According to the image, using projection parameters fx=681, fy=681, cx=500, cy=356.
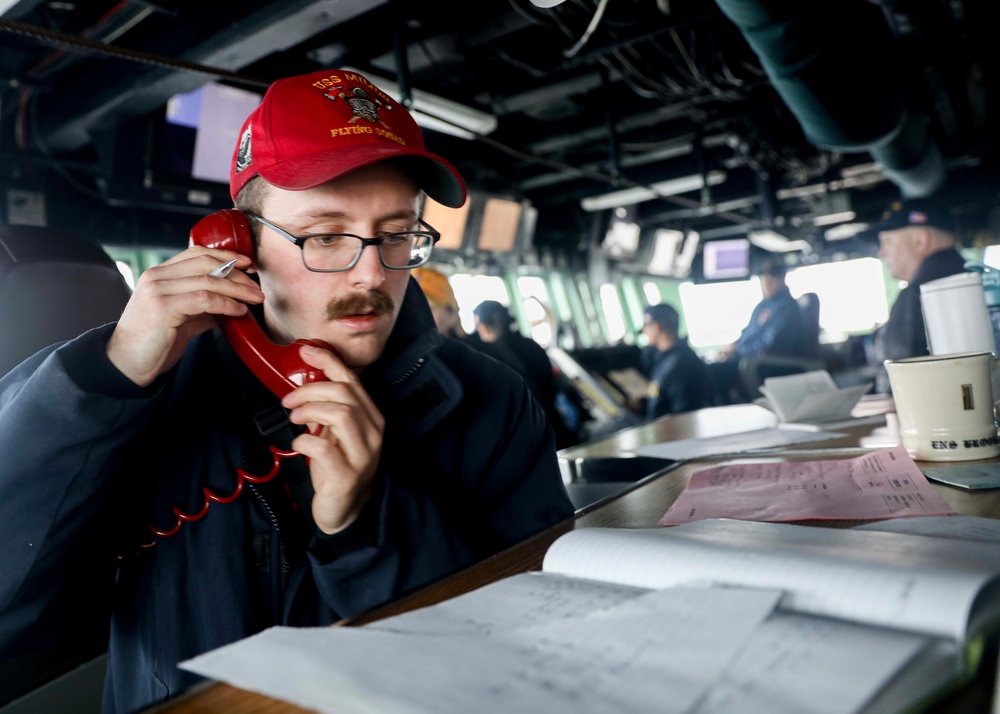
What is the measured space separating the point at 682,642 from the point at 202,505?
2.72ft

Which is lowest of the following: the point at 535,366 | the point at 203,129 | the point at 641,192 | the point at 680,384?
the point at 680,384

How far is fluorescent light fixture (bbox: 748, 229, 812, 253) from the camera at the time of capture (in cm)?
1173

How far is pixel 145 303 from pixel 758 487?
0.90m

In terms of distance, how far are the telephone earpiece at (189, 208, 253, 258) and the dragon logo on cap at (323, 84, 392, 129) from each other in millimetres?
247

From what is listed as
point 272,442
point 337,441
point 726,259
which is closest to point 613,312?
point 726,259

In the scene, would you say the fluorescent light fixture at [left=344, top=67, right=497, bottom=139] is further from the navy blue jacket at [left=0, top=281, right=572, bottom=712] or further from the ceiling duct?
the navy blue jacket at [left=0, top=281, right=572, bottom=712]

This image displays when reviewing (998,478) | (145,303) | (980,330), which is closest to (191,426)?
(145,303)

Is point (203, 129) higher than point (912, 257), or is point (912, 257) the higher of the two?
point (203, 129)

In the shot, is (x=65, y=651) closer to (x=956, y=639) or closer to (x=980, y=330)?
(x=956, y=639)

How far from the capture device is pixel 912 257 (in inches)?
155

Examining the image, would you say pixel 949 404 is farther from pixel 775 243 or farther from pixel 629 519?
pixel 775 243

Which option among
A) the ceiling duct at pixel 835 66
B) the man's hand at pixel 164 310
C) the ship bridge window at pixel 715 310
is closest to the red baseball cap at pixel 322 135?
the man's hand at pixel 164 310

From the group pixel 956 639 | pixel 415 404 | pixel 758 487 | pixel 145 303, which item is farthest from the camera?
pixel 415 404

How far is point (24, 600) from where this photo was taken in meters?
0.94
